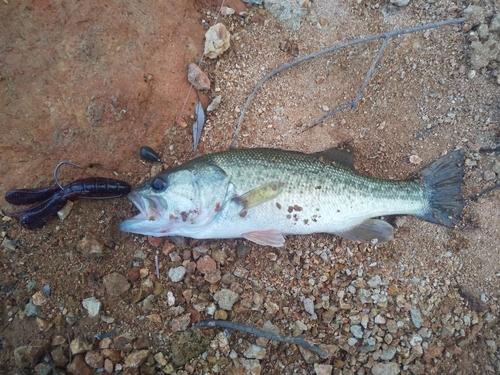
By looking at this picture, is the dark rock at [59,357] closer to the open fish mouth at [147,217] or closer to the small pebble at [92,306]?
the small pebble at [92,306]

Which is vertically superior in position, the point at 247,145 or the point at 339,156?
the point at 339,156

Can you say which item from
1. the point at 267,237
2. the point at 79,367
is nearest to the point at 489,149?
the point at 267,237

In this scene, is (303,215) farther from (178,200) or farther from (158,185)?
(158,185)

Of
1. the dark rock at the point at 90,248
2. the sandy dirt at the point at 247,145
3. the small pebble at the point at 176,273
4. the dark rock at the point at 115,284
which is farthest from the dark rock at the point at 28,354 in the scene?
the small pebble at the point at 176,273

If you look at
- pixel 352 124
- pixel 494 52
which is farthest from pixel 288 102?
pixel 494 52

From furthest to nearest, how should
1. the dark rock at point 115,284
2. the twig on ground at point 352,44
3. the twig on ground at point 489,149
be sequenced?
1. the twig on ground at point 352,44
2. the twig on ground at point 489,149
3. the dark rock at point 115,284

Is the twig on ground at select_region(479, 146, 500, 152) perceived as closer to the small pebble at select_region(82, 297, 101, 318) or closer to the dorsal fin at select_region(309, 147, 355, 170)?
the dorsal fin at select_region(309, 147, 355, 170)
